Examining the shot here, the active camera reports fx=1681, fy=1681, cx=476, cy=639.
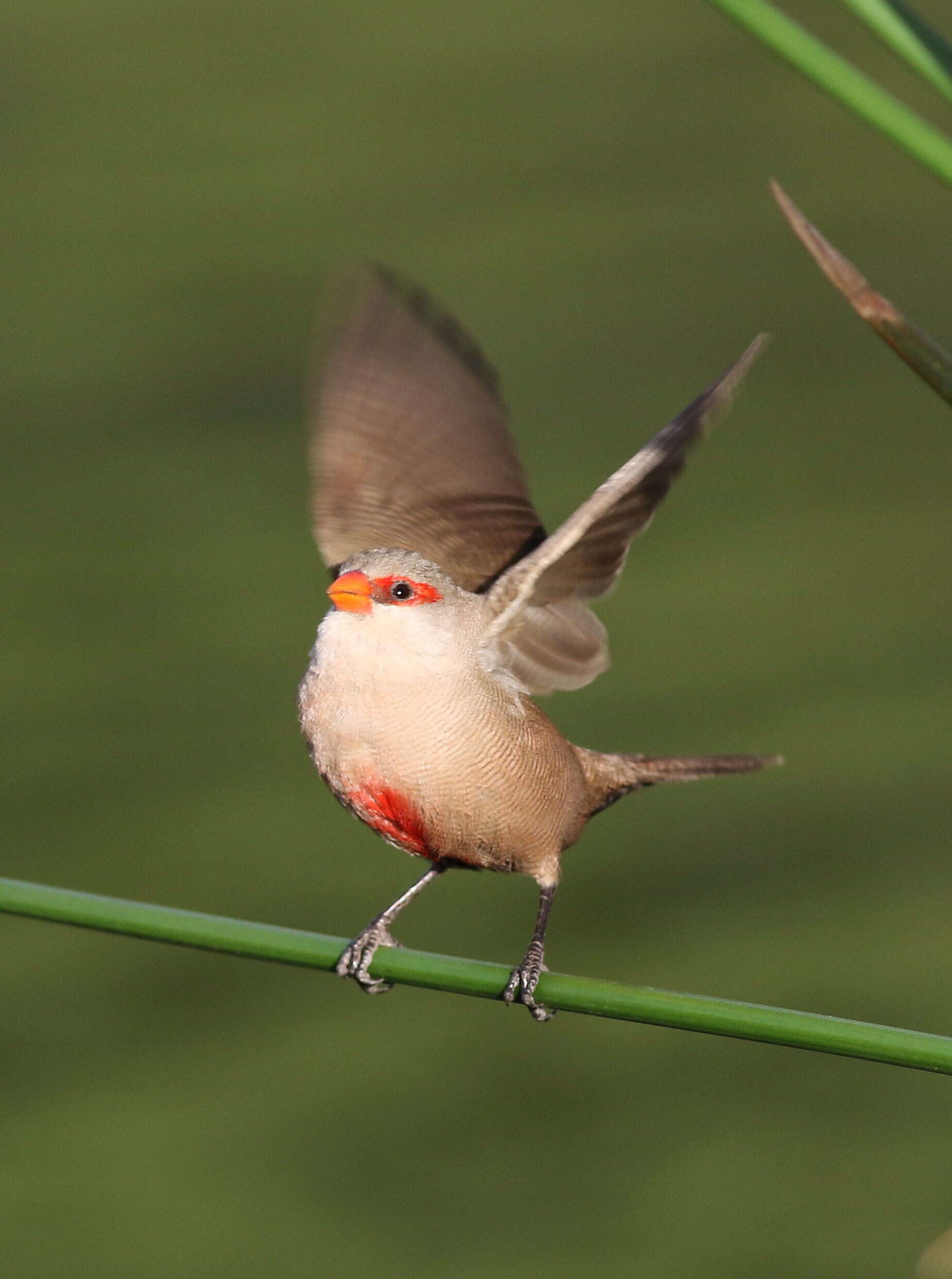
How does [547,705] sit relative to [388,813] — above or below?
above

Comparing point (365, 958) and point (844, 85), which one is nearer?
point (844, 85)

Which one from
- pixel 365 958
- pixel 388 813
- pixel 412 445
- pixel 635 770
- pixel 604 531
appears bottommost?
pixel 365 958

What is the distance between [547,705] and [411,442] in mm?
2426

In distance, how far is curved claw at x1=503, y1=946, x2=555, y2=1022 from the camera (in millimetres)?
1904

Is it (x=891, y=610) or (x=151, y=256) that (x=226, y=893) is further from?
(x=151, y=256)

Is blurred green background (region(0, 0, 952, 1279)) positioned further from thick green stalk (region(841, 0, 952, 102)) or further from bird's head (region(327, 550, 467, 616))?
thick green stalk (region(841, 0, 952, 102))

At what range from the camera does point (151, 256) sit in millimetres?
6457

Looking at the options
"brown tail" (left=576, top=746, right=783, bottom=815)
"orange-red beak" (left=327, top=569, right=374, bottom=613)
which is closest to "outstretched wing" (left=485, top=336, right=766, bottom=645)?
"orange-red beak" (left=327, top=569, right=374, bottom=613)

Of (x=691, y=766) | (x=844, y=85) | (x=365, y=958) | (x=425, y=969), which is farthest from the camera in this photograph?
(x=691, y=766)

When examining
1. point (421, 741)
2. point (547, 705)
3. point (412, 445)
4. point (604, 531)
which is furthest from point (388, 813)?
point (547, 705)

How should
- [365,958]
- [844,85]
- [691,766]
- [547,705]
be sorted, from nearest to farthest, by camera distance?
[844,85], [365,958], [691,766], [547,705]

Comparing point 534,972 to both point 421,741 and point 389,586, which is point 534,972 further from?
point 389,586

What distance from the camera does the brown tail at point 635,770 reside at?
231 centimetres

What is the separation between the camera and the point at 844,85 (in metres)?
1.08
